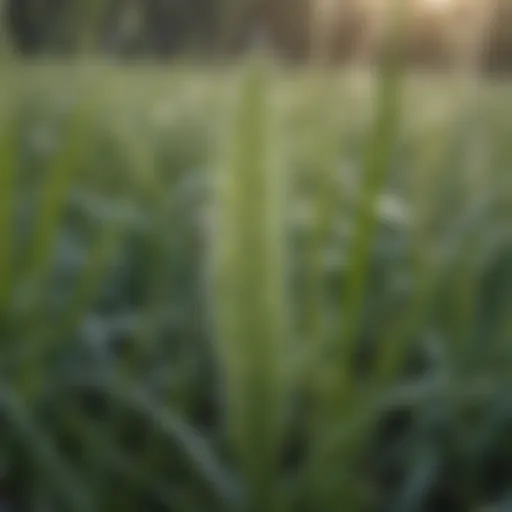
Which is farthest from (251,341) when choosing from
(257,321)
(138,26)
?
(138,26)

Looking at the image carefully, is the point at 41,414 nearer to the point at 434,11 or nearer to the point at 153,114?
the point at 434,11

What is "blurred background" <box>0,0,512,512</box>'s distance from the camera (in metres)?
0.29

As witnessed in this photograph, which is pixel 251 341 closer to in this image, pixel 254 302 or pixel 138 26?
pixel 254 302

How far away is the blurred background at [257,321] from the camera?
0.29 metres

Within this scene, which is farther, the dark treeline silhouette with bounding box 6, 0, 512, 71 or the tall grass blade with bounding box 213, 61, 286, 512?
the dark treeline silhouette with bounding box 6, 0, 512, 71

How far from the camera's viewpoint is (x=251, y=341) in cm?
28

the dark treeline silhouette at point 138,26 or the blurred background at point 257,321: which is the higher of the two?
the dark treeline silhouette at point 138,26

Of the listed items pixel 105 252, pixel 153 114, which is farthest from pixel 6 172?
pixel 153 114

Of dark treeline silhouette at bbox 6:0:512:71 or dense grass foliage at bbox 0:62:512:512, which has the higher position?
dark treeline silhouette at bbox 6:0:512:71

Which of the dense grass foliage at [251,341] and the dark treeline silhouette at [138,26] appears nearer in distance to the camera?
the dense grass foliage at [251,341]

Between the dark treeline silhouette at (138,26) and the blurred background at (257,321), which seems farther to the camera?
the dark treeline silhouette at (138,26)

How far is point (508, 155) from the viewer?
722mm

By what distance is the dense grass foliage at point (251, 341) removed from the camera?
286 millimetres

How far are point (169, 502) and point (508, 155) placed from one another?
0.50 m
